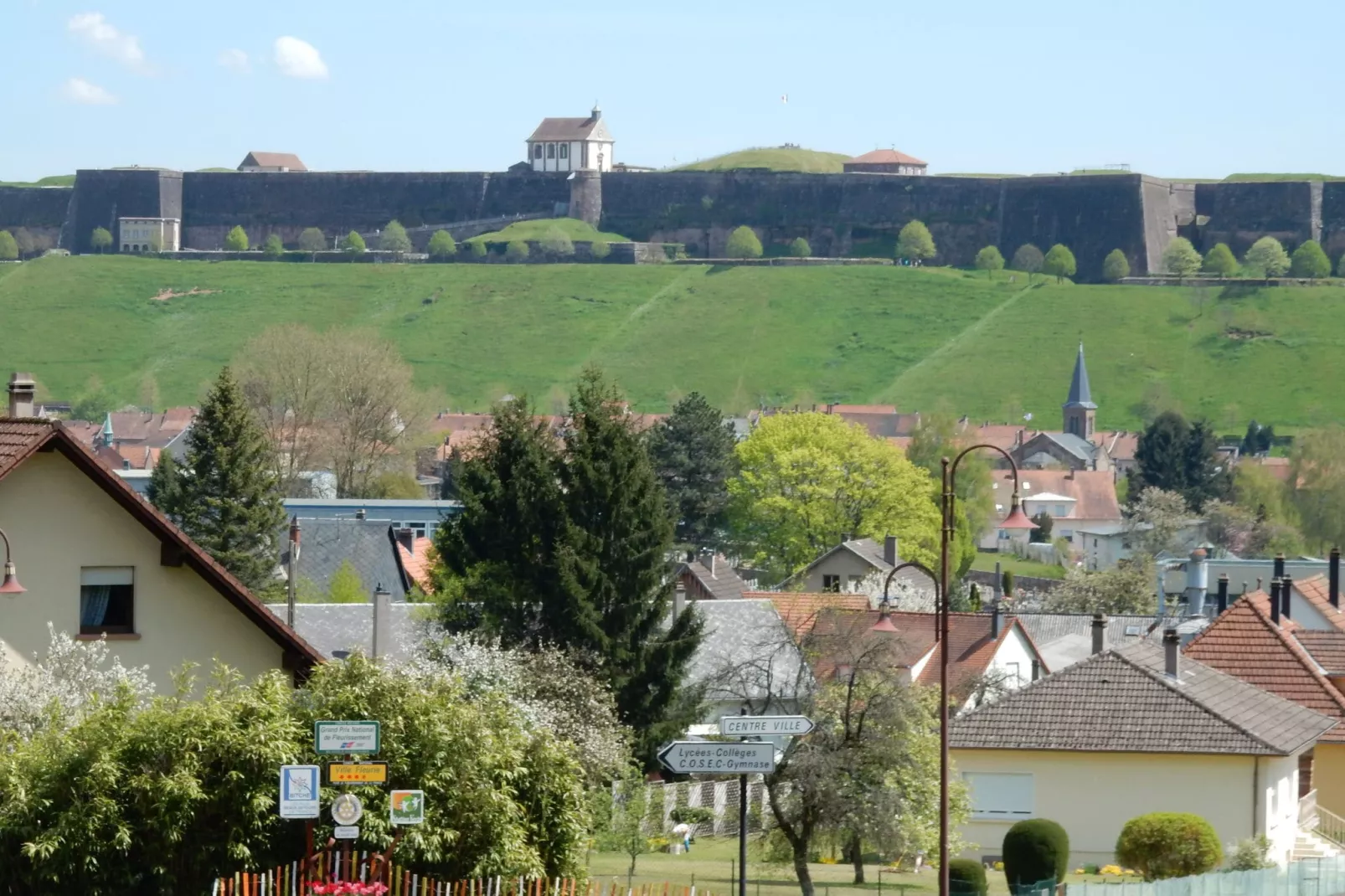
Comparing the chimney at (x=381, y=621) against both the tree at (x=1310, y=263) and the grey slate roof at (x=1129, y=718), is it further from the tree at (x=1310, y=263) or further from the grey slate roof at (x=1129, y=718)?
the tree at (x=1310, y=263)

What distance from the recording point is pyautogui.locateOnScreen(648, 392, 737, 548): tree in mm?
76188

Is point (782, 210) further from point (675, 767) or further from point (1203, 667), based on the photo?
point (675, 767)

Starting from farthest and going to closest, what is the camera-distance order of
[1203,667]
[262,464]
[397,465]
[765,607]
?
1. [397,465]
2. [262,464]
3. [765,607]
4. [1203,667]

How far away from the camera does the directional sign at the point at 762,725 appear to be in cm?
1420

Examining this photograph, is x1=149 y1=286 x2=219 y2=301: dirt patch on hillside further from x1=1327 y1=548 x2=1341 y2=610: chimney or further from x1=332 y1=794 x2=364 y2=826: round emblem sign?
x1=332 y1=794 x2=364 y2=826: round emblem sign

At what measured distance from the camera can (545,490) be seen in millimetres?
32844

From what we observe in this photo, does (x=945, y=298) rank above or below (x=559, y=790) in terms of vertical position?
above

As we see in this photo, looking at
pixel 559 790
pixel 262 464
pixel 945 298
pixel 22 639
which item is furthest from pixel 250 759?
pixel 945 298

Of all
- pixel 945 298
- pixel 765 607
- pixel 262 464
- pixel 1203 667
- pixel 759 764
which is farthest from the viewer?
pixel 945 298

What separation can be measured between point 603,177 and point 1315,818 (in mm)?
152706

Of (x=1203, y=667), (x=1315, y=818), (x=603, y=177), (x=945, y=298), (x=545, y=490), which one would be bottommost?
(x=1315, y=818)

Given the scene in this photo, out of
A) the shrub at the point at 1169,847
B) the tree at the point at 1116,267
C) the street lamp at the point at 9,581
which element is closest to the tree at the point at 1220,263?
the tree at the point at 1116,267

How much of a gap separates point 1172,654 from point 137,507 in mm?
14220

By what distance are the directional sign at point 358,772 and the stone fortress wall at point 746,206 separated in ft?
490
